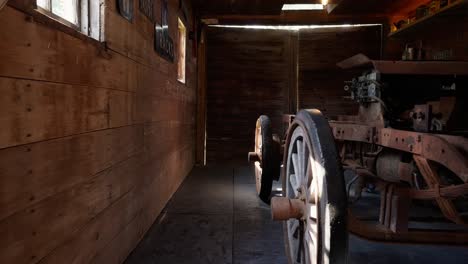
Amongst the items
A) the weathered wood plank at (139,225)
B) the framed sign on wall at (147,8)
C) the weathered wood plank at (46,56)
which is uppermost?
the framed sign on wall at (147,8)

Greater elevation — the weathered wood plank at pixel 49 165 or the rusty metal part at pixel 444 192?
the weathered wood plank at pixel 49 165

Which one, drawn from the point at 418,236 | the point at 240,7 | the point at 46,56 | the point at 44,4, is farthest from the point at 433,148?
the point at 240,7

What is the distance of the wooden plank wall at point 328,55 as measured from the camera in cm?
792

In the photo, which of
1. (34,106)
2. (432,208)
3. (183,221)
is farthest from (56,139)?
(432,208)

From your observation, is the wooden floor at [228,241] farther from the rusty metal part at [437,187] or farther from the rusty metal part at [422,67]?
the rusty metal part at [422,67]

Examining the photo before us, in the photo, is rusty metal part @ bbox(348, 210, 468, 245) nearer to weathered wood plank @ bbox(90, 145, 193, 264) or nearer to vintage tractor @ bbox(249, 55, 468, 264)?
vintage tractor @ bbox(249, 55, 468, 264)

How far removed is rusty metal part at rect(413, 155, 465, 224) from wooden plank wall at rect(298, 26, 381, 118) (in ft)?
20.1

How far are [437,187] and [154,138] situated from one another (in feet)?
8.05

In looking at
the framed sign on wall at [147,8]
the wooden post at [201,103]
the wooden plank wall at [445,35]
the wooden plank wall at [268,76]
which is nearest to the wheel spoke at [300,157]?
the framed sign on wall at [147,8]

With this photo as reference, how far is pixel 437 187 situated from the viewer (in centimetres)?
191

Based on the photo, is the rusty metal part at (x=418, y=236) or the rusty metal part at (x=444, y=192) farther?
the rusty metal part at (x=418, y=236)

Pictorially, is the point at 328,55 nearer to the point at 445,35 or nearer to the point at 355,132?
the point at 445,35

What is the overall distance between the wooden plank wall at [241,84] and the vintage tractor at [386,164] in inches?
166

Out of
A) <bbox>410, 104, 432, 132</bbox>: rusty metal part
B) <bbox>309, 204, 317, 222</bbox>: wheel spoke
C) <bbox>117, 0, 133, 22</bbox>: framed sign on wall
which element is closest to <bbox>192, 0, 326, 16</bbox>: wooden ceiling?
<bbox>117, 0, 133, 22</bbox>: framed sign on wall
